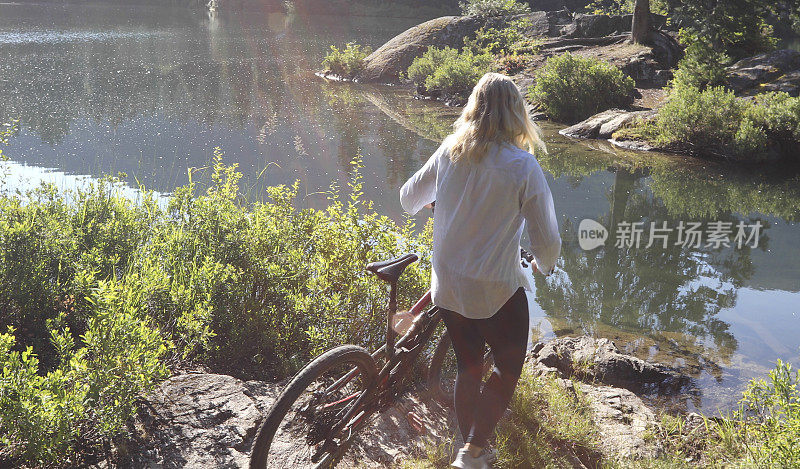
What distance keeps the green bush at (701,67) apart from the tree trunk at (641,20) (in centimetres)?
172

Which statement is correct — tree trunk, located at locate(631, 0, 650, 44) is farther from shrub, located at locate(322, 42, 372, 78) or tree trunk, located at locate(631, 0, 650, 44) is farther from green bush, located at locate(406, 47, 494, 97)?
shrub, located at locate(322, 42, 372, 78)

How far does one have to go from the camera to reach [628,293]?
6.91 metres

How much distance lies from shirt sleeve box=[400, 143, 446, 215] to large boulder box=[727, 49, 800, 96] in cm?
1410

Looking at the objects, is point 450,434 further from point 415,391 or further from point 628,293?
point 628,293

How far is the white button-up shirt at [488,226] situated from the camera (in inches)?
107

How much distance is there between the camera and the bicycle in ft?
8.87

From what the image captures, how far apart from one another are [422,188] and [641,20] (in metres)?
19.5

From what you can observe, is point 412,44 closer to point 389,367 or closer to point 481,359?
point 389,367

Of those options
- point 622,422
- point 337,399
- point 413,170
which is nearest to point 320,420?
point 337,399

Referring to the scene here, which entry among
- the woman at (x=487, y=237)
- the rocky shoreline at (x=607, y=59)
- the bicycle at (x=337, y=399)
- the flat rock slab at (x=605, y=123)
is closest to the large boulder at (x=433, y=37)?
the rocky shoreline at (x=607, y=59)

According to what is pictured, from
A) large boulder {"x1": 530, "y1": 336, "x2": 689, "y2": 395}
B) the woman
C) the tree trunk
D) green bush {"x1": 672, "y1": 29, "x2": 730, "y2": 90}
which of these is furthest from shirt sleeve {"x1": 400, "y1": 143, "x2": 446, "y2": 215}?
the tree trunk

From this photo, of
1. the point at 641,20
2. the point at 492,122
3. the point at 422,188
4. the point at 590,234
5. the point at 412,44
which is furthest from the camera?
the point at 412,44

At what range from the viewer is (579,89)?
16.3 m

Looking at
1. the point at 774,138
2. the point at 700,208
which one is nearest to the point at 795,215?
the point at 700,208
